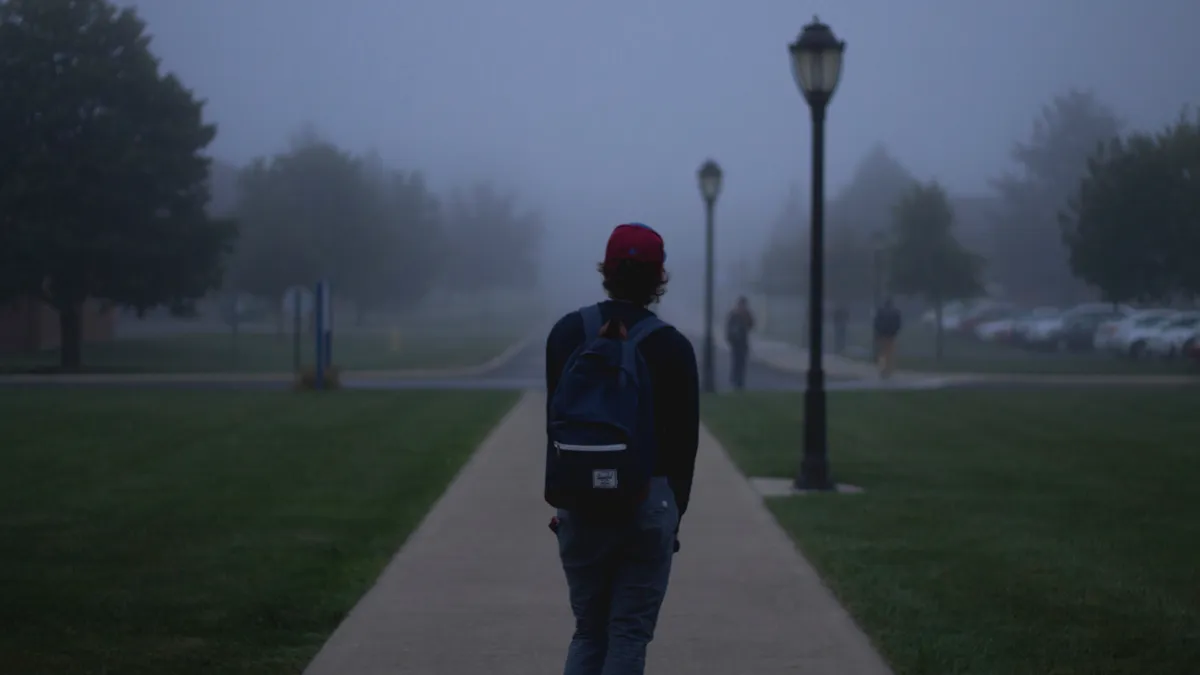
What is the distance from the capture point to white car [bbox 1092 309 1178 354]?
42281 millimetres

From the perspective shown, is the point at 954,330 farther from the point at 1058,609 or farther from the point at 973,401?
the point at 1058,609

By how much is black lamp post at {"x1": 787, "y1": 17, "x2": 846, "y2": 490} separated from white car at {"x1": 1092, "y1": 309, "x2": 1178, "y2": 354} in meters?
31.9

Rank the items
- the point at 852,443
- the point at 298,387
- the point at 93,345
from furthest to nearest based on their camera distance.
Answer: the point at 93,345
the point at 298,387
the point at 852,443

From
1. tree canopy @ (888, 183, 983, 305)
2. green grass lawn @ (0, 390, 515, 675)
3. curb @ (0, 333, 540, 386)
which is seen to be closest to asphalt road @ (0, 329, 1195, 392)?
curb @ (0, 333, 540, 386)

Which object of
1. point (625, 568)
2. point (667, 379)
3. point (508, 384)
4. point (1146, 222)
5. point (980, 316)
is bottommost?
point (508, 384)

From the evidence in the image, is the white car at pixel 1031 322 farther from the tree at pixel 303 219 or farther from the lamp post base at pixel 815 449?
the lamp post base at pixel 815 449

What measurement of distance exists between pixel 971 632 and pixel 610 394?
11.7 ft

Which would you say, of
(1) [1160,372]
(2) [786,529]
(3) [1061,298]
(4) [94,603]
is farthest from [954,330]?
(4) [94,603]

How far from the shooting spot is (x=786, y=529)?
10.4 metres

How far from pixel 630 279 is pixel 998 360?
4090cm

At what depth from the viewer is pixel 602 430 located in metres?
4.24

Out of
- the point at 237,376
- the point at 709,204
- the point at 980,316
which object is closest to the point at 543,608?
the point at 709,204

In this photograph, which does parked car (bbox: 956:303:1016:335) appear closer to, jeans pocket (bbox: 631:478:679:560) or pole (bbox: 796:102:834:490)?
pole (bbox: 796:102:834:490)

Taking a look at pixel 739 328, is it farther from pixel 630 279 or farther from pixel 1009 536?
pixel 630 279
